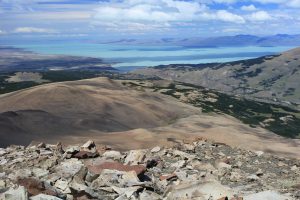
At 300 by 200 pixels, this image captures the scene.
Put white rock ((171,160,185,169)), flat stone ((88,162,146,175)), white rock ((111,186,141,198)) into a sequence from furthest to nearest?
white rock ((171,160,185,169)), flat stone ((88,162,146,175)), white rock ((111,186,141,198))

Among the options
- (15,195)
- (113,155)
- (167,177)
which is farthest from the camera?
(113,155)

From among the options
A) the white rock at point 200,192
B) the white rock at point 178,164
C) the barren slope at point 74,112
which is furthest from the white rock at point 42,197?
the barren slope at point 74,112

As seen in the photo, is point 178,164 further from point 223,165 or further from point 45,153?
point 45,153

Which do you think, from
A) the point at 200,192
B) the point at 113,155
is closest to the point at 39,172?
the point at 113,155

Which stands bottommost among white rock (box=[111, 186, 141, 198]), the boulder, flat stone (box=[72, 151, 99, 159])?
flat stone (box=[72, 151, 99, 159])

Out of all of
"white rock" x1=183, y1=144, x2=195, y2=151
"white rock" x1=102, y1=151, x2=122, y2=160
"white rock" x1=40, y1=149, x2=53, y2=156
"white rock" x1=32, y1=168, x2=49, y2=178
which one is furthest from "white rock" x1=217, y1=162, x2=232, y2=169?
"white rock" x1=32, y1=168, x2=49, y2=178

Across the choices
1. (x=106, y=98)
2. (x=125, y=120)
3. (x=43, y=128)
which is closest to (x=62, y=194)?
(x=43, y=128)

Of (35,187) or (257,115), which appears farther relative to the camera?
(257,115)

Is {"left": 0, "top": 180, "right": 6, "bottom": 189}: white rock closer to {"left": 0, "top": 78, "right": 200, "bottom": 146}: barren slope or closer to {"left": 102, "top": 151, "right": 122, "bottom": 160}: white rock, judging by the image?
{"left": 102, "top": 151, "right": 122, "bottom": 160}: white rock
